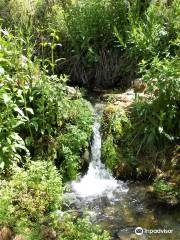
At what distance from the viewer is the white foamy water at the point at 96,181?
7660mm

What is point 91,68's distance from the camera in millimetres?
10508

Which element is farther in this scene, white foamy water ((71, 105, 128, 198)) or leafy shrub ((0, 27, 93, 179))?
white foamy water ((71, 105, 128, 198))

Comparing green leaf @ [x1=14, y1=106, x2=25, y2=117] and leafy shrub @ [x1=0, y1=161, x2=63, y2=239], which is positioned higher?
green leaf @ [x1=14, y1=106, x2=25, y2=117]

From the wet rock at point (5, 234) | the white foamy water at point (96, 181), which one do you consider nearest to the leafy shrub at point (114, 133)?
the white foamy water at point (96, 181)

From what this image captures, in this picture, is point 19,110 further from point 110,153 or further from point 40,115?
point 110,153

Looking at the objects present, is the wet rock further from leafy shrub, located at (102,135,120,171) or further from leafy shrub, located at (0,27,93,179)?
leafy shrub, located at (102,135,120,171)

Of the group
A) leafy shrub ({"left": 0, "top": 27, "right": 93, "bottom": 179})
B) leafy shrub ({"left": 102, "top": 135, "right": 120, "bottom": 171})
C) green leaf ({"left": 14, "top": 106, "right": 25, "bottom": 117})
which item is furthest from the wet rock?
leafy shrub ({"left": 102, "top": 135, "right": 120, "bottom": 171})

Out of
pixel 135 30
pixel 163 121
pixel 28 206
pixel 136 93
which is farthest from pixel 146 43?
pixel 28 206

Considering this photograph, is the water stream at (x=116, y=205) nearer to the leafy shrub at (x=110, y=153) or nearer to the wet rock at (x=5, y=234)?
the leafy shrub at (x=110, y=153)

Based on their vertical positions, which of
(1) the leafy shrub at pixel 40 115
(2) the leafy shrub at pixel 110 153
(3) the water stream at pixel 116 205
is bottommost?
(3) the water stream at pixel 116 205

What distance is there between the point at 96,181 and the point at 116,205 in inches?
33.8

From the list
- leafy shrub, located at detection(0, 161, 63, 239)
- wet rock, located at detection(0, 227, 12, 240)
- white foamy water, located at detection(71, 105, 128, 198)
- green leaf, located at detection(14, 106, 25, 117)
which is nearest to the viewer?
wet rock, located at detection(0, 227, 12, 240)

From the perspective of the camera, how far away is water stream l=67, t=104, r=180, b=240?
21.7 feet

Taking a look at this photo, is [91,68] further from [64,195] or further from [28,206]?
[28,206]
